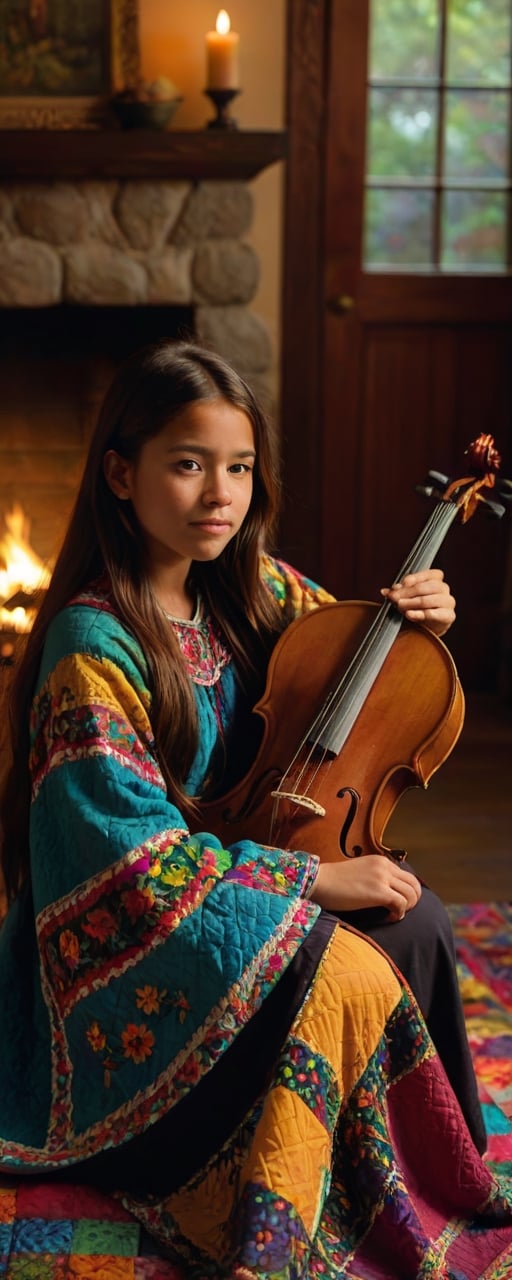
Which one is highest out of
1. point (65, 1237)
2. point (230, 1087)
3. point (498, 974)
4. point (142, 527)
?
point (142, 527)

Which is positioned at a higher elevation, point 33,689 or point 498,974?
point 33,689

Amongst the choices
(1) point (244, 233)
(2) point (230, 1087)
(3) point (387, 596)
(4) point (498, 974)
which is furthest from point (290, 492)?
(2) point (230, 1087)

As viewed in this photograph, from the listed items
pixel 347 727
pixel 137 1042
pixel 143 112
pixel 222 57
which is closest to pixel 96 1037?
pixel 137 1042

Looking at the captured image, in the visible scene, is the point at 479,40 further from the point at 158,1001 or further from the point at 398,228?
the point at 158,1001

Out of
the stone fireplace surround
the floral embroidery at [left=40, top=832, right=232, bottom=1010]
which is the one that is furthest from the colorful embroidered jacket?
the stone fireplace surround

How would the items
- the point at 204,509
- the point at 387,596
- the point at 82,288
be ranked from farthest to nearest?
the point at 82,288 < the point at 387,596 < the point at 204,509

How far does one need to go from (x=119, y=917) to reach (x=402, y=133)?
2.64 metres

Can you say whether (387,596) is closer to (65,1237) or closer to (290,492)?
(65,1237)

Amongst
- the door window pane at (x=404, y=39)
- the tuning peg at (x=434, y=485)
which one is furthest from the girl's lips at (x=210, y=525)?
the door window pane at (x=404, y=39)

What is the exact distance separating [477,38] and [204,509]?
7.91 feet

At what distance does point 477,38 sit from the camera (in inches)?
130

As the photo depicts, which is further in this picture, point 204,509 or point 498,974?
point 498,974

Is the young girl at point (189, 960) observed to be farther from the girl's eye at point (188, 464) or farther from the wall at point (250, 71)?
the wall at point (250, 71)

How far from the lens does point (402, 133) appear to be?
3344 mm
